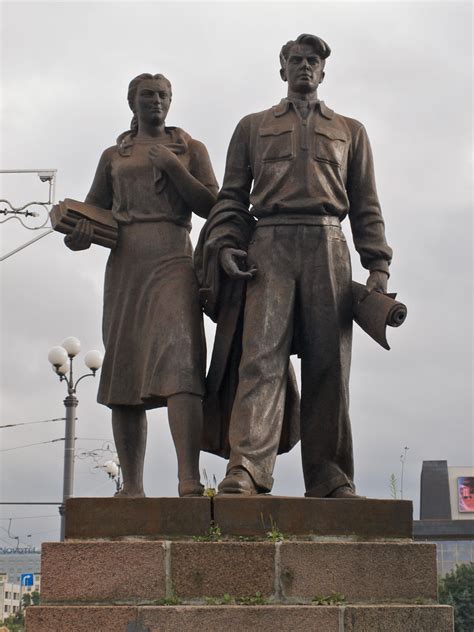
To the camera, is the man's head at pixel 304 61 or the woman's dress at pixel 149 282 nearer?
the woman's dress at pixel 149 282

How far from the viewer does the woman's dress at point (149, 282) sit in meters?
7.66

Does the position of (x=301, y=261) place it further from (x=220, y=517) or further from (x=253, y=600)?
(x=253, y=600)

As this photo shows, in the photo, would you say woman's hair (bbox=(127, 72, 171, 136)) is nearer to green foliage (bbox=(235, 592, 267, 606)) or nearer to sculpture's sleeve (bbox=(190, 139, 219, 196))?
sculpture's sleeve (bbox=(190, 139, 219, 196))

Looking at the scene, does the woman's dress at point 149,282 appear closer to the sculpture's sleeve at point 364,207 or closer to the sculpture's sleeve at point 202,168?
the sculpture's sleeve at point 202,168

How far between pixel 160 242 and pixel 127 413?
3.64ft

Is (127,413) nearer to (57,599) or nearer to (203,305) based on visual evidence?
(203,305)

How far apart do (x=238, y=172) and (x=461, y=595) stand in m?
42.5

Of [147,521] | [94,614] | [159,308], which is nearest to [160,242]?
[159,308]

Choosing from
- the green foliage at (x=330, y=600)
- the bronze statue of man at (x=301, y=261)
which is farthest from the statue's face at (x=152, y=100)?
the green foliage at (x=330, y=600)

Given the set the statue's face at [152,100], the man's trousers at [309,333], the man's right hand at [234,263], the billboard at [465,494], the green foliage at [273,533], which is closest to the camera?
the green foliage at [273,533]

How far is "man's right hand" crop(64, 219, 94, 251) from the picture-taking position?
8031mm

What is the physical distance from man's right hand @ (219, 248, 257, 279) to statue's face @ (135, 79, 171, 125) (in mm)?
1175

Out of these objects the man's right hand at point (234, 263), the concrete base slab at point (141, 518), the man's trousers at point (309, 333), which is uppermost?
the man's right hand at point (234, 263)

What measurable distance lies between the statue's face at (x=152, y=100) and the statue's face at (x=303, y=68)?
86 cm
